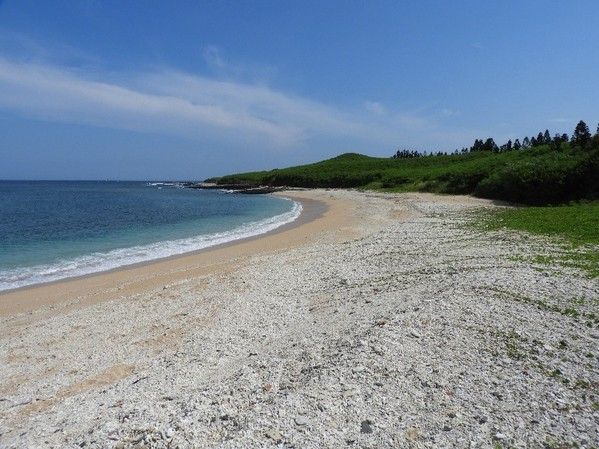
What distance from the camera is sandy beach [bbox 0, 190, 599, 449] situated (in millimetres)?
5922

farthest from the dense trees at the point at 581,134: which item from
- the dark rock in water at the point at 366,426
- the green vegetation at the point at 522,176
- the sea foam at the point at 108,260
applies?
the dark rock in water at the point at 366,426

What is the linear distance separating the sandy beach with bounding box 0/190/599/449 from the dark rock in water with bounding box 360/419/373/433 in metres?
0.02

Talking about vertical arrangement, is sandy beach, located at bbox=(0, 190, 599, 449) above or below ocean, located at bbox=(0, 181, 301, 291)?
above

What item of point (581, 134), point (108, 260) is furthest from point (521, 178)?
point (108, 260)

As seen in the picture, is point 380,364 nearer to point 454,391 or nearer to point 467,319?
point 454,391

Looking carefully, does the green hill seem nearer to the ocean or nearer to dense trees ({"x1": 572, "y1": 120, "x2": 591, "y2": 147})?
dense trees ({"x1": 572, "y1": 120, "x2": 591, "y2": 147})

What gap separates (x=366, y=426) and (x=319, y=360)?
6.97 ft

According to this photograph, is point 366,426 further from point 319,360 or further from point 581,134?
point 581,134

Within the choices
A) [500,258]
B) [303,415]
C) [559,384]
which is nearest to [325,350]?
[303,415]

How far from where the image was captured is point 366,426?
5867 millimetres

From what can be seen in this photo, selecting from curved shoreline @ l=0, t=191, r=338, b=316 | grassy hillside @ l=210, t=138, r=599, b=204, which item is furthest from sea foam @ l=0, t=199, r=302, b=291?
grassy hillside @ l=210, t=138, r=599, b=204

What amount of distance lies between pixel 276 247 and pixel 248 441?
19.0 m

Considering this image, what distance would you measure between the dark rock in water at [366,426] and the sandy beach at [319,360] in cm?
2

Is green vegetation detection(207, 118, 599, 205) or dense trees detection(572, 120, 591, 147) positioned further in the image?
dense trees detection(572, 120, 591, 147)
